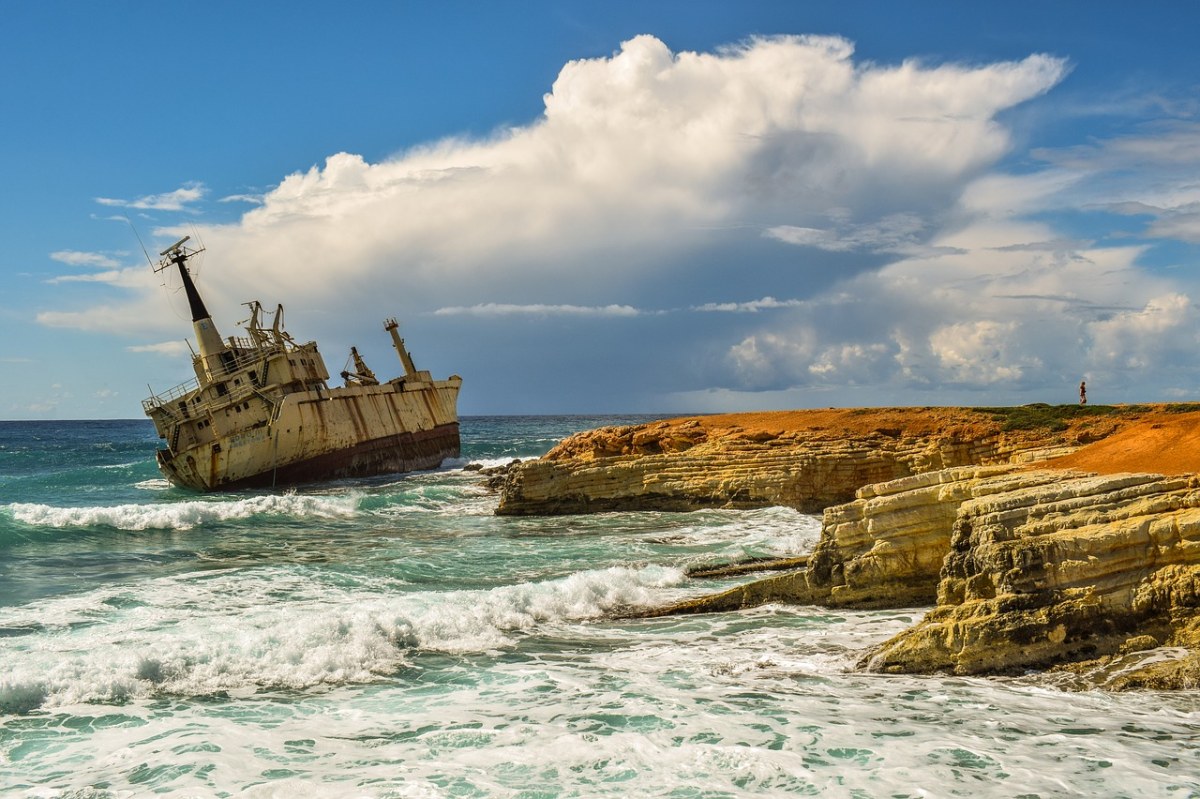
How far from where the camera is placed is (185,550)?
67.2 feet

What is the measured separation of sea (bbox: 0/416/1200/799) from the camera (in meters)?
7.10

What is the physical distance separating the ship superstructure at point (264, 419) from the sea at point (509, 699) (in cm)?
1749

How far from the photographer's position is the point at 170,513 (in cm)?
2522

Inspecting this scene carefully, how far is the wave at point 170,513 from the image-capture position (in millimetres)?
24641

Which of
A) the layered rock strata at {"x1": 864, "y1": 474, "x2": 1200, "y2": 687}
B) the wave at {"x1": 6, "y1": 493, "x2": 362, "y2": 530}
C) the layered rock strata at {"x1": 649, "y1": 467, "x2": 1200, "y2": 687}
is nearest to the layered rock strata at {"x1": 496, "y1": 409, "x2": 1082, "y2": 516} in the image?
the wave at {"x1": 6, "y1": 493, "x2": 362, "y2": 530}

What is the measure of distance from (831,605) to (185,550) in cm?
1511

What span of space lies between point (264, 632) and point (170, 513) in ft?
52.4

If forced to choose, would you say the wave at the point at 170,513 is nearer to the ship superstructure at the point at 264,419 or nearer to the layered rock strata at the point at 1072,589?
the ship superstructure at the point at 264,419

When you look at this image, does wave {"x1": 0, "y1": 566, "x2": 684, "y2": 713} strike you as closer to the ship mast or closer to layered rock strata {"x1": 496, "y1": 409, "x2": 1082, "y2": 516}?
layered rock strata {"x1": 496, "y1": 409, "x2": 1082, "y2": 516}

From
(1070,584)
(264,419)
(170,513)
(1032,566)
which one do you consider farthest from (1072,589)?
(264,419)

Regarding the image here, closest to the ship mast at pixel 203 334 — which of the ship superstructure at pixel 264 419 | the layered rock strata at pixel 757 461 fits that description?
the ship superstructure at pixel 264 419

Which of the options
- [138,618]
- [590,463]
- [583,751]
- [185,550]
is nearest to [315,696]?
[583,751]

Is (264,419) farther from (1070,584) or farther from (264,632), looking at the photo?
(1070,584)

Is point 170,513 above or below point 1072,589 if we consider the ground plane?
below
